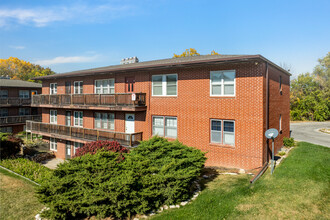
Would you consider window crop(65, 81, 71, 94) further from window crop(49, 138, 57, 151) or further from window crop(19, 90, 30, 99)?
window crop(19, 90, 30, 99)

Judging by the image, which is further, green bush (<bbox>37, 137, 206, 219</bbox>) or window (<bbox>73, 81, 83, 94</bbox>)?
window (<bbox>73, 81, 83, 94</bbox>)

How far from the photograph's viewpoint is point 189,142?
15.3 metres

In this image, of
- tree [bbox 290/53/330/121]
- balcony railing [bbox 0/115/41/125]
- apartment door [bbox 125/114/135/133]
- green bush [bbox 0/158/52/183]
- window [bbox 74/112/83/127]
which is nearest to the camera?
green bush [bbox 0/158/52/183]

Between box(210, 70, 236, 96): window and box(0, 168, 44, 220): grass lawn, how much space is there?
1136 cm

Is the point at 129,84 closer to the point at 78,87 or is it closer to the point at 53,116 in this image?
the point at 78,87

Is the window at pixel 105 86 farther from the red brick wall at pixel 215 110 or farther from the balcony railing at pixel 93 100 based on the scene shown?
the red brick wall at pixel 215 110

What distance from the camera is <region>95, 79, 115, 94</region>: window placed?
19.9 m

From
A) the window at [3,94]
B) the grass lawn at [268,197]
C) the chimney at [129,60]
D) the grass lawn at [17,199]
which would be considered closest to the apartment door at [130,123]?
the grass lawn at [17,199]

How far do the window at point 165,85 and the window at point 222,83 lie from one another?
2779 mm

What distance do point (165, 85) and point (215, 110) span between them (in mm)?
4283

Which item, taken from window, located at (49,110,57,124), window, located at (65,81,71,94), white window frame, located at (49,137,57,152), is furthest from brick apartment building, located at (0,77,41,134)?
window, located at (65,81,71,94)

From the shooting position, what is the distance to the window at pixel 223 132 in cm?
1395

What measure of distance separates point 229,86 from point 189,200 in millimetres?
7605

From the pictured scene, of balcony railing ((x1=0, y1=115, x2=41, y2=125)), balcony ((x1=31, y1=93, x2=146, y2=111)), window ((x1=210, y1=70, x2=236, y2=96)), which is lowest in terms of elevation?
balcony railing ((x1=0, y1=115, x2=41, y2=125))
